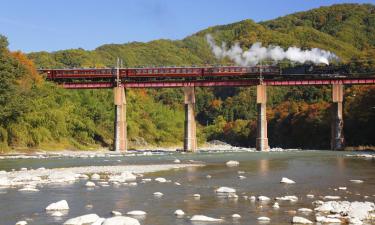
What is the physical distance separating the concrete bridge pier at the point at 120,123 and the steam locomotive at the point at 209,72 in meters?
3.62

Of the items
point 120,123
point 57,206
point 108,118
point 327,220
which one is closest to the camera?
point 327,220

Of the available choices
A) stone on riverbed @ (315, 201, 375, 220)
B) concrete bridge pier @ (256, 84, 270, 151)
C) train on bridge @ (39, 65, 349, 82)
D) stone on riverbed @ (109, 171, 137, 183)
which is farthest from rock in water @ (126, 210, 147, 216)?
train on bridge @ (39, 65, 349, 82)

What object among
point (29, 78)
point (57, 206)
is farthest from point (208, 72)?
point (57, 206)

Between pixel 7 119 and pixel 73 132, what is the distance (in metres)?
16.7

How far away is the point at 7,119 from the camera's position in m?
69.8

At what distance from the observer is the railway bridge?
90125 millimetres

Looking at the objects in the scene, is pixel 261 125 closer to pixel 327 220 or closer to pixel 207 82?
pixel 207 82

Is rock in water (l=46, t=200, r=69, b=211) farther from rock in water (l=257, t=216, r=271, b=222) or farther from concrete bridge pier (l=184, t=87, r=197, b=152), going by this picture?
concrete bridge pier (l=184, t=87, r=197, b=152)

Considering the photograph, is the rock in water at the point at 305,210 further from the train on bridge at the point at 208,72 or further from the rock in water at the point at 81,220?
the train on bridge at the point at 208,72

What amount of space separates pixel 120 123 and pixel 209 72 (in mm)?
17104

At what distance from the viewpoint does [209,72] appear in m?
92.6

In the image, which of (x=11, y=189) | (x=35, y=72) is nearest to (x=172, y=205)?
(x=11, y=189)

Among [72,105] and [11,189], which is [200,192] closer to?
[11,189]

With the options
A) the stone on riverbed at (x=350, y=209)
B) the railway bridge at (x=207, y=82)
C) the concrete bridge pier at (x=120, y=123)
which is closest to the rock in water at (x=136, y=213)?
the stone on riverbed at (x=350, y=209)
